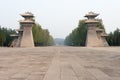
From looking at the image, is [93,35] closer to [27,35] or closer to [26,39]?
[27,35]

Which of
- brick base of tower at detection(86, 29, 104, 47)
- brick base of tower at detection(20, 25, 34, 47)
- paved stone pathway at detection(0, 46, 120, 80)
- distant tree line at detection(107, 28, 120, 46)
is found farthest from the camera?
distant tree line at detection(107, 28, 120, 46)

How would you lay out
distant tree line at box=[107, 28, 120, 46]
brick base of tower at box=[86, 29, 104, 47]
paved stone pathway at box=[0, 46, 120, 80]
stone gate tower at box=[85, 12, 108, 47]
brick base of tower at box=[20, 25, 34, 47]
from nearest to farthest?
paved stone pathway at box=[0, 46, 120, 80], brick base of tower at box=[20, 25, 34, 47], brick base of tower at box=[86, 29, 104, 47], stone gate tower at box=[85, 12, 108, 47], distant tree line at box=[107, 28, 120, 46]

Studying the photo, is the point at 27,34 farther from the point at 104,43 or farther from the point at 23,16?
the point at 104,43

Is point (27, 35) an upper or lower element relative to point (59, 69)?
upper

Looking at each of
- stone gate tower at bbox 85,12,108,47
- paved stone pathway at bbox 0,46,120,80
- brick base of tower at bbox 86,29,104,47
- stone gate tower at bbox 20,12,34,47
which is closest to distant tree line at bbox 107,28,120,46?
stone gate tower at bbox 85,12,108,47

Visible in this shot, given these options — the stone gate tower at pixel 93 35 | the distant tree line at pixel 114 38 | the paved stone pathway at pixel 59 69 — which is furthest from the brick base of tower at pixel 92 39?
the paved stone pathway at pixel 59 69

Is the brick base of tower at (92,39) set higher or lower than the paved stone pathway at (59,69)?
higher

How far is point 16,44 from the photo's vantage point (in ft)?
309

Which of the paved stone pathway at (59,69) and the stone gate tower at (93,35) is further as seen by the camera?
the stone gate tower at (93,35)

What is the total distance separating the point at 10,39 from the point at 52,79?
9631 cm

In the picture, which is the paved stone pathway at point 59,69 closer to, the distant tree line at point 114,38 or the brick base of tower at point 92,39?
the brick base of tower at point 92,39

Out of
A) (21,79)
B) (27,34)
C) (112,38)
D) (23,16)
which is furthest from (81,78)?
(112,38)

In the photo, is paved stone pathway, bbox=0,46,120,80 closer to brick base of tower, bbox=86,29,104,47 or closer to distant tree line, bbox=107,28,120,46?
brick base of tower, bbox=86,29,104,47

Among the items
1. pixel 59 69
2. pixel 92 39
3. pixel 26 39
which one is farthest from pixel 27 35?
pixel 59 69
